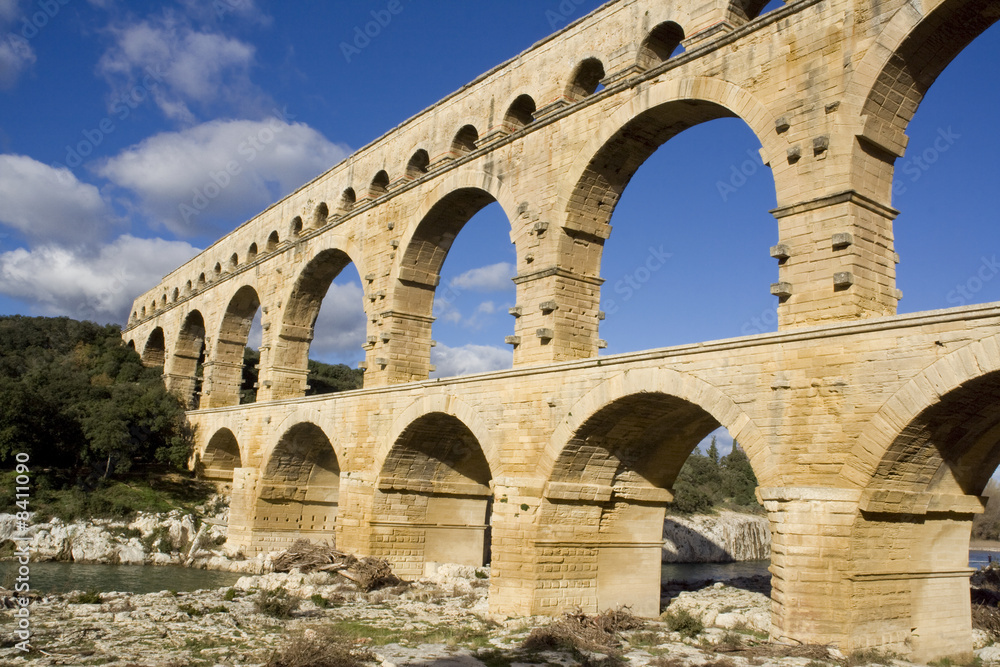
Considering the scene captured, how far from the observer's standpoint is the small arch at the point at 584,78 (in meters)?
13.9

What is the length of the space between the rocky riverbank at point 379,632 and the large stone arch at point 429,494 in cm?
170

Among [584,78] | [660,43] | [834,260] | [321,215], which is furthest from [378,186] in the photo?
[834,260]

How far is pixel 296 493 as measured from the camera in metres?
20.8

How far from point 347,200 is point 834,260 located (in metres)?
14.3

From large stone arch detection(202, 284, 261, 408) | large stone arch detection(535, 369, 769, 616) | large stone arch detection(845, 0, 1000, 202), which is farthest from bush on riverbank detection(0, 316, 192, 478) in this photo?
large stone arch detection(845, 0, 1000, 202)

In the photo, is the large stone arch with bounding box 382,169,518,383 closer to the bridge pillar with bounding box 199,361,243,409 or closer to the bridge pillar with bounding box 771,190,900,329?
the bridge pillar with bounding box 771,190,900,329

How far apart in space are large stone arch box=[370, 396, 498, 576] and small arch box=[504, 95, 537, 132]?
18.6 ft

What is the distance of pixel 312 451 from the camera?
20422 millimetres

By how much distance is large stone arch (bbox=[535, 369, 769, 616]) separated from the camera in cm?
1112

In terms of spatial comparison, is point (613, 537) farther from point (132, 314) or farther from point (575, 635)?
point (132, 314)

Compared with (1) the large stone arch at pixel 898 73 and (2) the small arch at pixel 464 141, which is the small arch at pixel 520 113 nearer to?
(2) the small arch at pixel 464 141

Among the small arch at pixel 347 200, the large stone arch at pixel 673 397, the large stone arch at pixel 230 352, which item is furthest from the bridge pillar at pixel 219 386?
the large stone arch at pixel 673 397

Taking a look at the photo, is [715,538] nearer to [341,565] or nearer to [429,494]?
[429,494]

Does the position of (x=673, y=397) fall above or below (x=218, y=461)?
above
